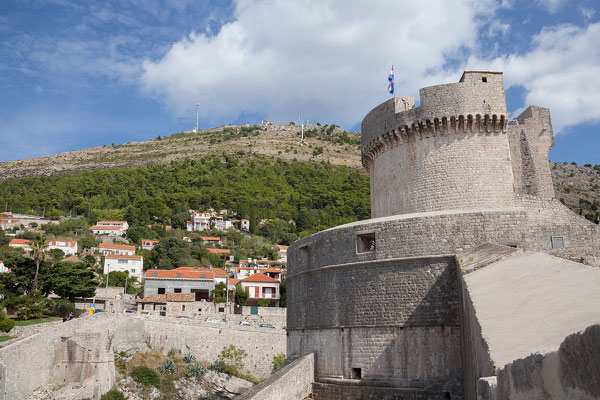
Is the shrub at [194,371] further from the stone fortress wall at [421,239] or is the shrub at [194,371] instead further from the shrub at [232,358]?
the stone fortress wall at [421,239]

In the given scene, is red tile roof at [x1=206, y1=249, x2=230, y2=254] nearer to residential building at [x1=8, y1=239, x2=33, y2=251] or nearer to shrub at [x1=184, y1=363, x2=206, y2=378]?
residential building at [x1=8, y1=239, x2=33, y2=251]

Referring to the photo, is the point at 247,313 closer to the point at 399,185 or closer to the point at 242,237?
the point at 399,185

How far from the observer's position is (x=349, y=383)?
527 inches

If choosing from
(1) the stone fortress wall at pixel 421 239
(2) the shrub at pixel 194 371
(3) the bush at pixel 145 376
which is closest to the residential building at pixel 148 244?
(2) the shrub at pixel 194 371

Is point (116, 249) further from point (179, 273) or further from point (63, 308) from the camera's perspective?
point (63, 308)

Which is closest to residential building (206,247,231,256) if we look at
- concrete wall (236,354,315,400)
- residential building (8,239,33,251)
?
residential building (8,239,33,251)

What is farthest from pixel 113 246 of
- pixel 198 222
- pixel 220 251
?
pixel 198 222

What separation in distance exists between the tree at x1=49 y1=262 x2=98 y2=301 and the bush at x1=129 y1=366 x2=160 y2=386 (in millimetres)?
13473

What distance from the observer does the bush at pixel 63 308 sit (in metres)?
36.1

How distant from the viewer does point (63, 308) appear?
3606 centimetres

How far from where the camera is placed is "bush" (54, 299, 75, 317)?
36062 mm

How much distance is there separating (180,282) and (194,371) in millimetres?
23110

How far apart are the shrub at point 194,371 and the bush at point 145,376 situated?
2.23 meters

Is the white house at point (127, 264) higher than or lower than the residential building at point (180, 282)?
higher
